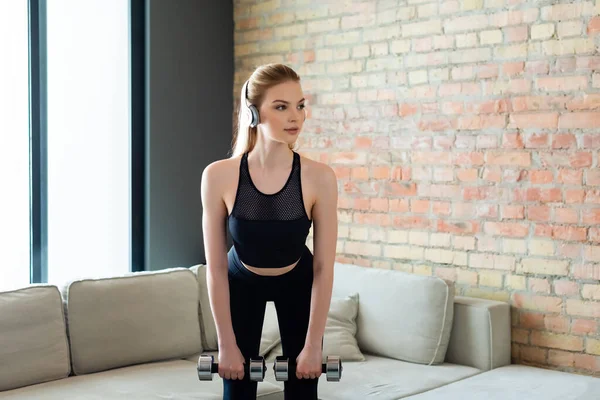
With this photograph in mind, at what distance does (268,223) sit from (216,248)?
0.17m

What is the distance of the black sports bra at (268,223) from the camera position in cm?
212

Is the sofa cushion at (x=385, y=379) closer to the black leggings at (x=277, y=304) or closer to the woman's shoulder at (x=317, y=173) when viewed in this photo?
the black leggings at (x=277, y=304)

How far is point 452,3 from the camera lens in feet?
12.5

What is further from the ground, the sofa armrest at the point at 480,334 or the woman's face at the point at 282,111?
the woman's face at the point at 282,111

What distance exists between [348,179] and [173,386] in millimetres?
1593

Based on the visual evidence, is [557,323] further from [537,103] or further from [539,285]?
[537,103]

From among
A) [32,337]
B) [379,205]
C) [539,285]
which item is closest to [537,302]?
[539,285]

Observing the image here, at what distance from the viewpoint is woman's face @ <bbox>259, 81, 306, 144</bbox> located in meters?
2.14

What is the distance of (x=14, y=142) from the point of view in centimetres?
406

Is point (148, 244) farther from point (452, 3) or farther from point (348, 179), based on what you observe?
point (452, 3)

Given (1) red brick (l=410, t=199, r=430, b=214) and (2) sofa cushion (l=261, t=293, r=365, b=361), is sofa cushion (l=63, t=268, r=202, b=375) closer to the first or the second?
(2) sofa cushion (l=261, t=293, r=365, b=361)

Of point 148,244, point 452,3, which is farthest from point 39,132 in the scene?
point 452,3

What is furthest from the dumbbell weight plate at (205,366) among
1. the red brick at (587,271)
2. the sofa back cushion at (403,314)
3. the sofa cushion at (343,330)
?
the red brick at (587,271)

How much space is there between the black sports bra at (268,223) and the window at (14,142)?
7.48 feet
